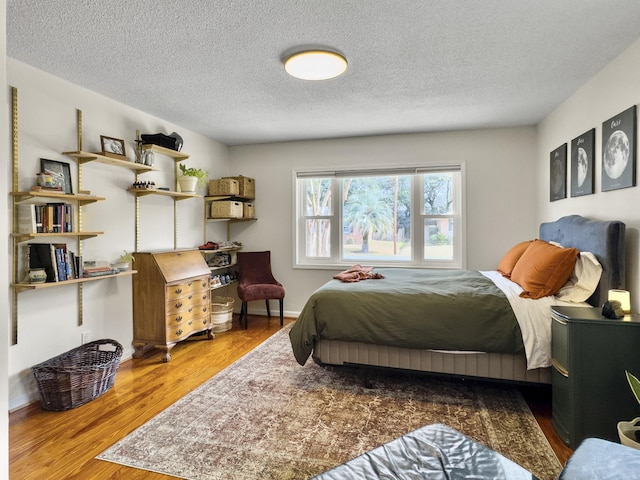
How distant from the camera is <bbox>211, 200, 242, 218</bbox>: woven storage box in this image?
458 cm

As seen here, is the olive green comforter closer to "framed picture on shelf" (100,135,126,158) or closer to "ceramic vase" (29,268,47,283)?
"ceramic vase" (29,268,47,283)

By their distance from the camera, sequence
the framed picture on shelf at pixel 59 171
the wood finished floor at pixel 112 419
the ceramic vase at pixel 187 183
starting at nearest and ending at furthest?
1. the wood finished floor at pixel 112 419
2. the framed picture on shelf at pixel 59 171
3. the ceramic vase at pixel 187 183

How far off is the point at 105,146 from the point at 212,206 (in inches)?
65.1

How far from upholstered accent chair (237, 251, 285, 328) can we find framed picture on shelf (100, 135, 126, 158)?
1.96 metres

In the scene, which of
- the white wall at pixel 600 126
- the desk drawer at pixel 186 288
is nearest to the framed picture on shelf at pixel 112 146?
the desk drawer at pixel 186 288

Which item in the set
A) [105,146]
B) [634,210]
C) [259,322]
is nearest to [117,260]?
[105,146]

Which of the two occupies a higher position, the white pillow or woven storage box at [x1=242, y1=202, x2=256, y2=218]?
woven storage box at [x1=242, y1=202, x2=256, y2=218]

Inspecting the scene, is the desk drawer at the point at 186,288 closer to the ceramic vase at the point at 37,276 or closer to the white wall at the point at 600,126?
the ceramic vase at the point at 37,276

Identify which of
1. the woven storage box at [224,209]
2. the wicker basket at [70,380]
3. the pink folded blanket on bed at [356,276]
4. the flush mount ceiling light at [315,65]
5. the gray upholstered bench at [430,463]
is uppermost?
the flush mount ceiling light at [315,65]

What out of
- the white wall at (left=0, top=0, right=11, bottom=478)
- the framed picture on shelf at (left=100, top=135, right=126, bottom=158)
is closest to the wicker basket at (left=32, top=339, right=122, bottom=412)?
the white wall at (left=0, top=0, right=11, bottom=478)

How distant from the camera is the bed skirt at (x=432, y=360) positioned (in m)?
2.42

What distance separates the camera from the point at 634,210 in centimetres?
230

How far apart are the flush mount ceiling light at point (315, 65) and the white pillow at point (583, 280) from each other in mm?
2149

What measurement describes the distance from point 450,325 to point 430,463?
143 centimetres
